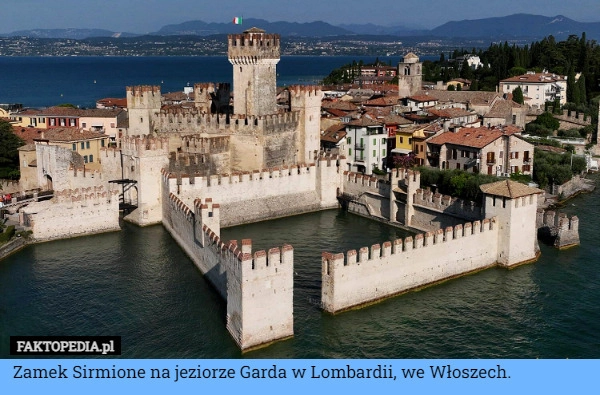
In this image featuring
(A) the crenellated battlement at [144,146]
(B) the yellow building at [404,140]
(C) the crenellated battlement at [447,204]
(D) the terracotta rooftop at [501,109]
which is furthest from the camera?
(D) the terracotta rooftop at [501,109]

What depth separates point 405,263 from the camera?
1055 inches

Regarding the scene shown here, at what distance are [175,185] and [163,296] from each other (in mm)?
9710

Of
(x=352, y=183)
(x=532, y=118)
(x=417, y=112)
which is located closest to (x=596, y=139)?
(x=532, y=118)

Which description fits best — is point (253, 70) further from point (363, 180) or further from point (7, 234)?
point (7, 234)

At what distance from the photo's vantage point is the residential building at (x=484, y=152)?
45719 mm

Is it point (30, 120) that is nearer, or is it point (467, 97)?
point (30, 120)

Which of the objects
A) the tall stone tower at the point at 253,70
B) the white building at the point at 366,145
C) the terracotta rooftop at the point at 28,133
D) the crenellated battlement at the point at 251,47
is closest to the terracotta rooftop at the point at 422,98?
the white building at the point at 366,145

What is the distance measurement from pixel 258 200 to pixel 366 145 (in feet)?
46.1

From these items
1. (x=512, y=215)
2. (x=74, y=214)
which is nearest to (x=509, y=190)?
(x=512, y=215)

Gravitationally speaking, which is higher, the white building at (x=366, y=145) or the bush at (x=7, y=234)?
the white building at (x=366, y=145)

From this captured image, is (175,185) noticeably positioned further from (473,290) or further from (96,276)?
(473,290)

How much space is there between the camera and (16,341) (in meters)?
22.5

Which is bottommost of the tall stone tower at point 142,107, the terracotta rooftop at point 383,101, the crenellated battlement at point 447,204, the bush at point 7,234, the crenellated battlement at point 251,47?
the bush at point 7,234

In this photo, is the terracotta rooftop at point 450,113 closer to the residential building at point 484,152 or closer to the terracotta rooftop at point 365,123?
the terracotta rooftop at point 365,123
